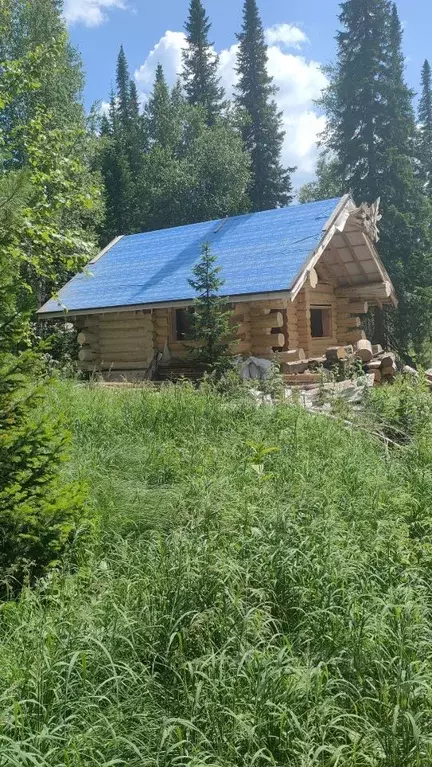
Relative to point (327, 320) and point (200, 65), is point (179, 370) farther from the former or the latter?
point (200, 65)

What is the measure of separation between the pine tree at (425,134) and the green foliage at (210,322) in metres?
18.7

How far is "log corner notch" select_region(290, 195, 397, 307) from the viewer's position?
16641 millimetres

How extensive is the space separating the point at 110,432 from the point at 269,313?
9336mm

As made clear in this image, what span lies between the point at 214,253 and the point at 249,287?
11.3 ft

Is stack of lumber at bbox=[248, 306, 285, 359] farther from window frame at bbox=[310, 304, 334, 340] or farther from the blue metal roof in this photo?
window frame at bbox=[310, 304, 334, 340]

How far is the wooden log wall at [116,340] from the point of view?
17656 mm

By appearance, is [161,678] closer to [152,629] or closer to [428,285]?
[152,629]

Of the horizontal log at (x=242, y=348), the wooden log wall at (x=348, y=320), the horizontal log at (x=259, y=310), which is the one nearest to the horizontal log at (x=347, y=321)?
the wooden log wall at (x=348, y=320)

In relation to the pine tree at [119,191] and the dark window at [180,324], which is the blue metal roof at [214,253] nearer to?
the dark window at [180,324]

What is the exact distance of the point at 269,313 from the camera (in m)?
16.1

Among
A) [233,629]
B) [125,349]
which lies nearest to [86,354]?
[125,349]

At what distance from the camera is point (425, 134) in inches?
1412

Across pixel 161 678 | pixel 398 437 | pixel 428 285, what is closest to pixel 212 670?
pixel 161 678

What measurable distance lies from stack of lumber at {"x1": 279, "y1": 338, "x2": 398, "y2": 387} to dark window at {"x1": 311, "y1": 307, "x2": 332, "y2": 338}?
A: 3.91 metres
